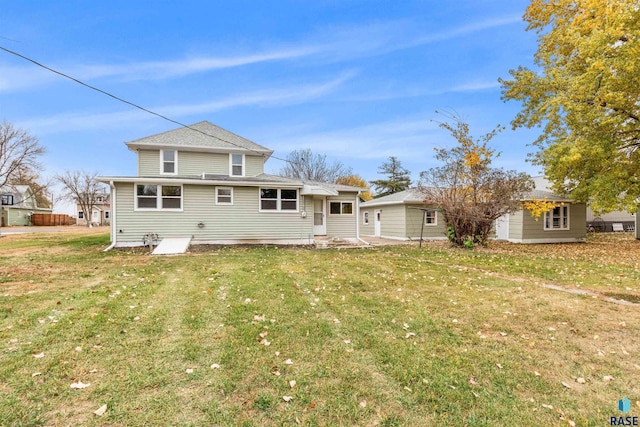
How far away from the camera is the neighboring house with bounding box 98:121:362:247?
13.4 m

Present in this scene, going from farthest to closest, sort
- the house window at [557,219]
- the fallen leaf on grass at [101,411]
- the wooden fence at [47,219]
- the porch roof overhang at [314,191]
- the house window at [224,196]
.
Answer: the wooden fence at [47,219] < the house window at [557,219] < the porch roof overhang at [314,191] < the house window at [224,196] < the fallen leaf on grass at [101,411]

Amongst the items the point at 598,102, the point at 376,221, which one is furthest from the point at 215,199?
the point at 598,102

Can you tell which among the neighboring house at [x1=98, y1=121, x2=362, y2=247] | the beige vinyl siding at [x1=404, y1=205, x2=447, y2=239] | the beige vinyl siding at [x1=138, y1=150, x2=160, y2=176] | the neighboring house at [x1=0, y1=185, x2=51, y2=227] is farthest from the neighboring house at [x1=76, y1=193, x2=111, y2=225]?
the beige vinyl siding at [x1=404, y1=205, x2=447, y2=239]

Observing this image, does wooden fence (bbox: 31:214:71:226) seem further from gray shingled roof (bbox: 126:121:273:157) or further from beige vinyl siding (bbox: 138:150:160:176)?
beige vinyl siding (bbox: 138:150:160:176)

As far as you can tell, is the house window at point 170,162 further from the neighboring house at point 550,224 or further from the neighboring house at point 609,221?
the neighboring house at point 609,221

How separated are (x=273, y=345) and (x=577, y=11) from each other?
2227 cm

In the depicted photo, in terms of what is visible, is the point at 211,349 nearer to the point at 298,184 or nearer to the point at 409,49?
the point at 298,184

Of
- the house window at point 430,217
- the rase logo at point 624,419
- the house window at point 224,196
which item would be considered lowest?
the rase logo at point 624,419

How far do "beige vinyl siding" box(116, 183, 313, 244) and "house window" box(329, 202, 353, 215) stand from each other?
2.06 metres

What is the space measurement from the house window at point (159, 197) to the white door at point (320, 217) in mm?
6794

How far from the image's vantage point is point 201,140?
16469 mm

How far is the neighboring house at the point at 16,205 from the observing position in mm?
38125

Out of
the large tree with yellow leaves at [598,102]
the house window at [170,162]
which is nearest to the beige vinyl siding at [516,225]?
the large tree with yellow leaves at [598,102]

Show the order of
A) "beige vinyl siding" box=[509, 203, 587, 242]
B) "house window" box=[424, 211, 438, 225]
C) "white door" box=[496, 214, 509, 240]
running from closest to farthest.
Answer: "beige vinyl siding" box=[509, 203, 587, 242] → "white door" box=[496, 214, 509, 240] → "house window" box=[424, 211, 438, 225]
